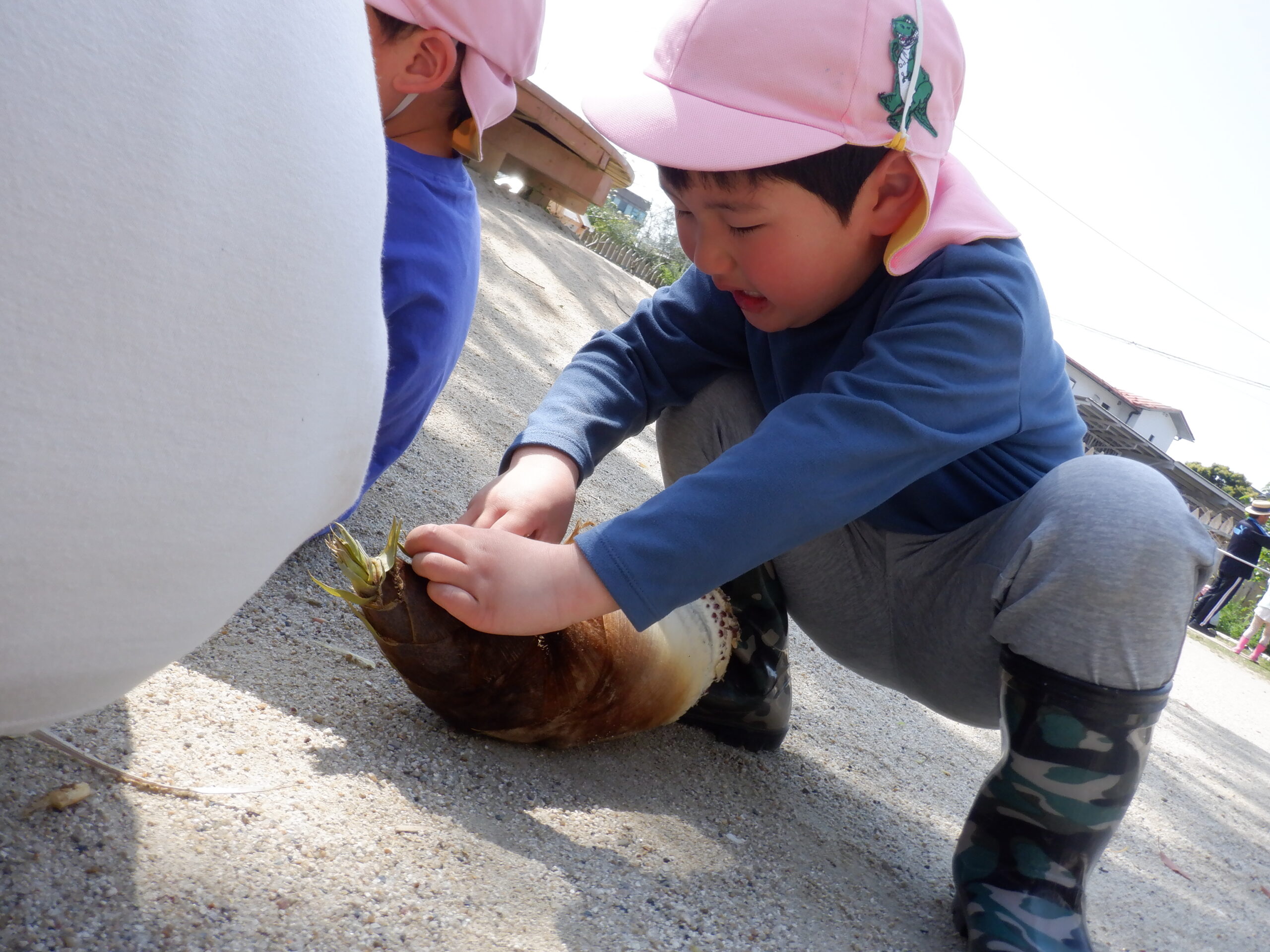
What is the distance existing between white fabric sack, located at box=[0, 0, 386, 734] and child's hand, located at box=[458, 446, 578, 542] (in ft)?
2.20

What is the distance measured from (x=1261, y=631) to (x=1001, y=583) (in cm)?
1057

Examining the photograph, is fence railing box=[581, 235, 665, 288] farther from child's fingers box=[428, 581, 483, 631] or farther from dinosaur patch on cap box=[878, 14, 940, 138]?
child's fingers box=[428, 581, 483, 631]

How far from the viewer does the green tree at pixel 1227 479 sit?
31.9 meters

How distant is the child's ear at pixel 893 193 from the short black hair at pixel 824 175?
0.06 ft

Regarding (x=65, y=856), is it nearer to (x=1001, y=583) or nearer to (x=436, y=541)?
(x=436, y=541)

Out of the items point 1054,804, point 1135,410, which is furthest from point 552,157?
point 1135,410

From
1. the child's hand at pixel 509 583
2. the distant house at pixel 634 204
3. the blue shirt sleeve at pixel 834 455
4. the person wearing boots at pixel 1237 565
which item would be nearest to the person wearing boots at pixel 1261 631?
the person wearing boots at pixel 1237 565

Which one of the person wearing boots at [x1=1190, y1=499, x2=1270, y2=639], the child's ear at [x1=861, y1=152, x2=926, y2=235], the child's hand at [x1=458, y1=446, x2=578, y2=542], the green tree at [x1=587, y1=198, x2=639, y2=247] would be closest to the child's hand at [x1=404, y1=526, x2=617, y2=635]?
the child's hand at [x1=458, y1=446, x2=578, y2=542]

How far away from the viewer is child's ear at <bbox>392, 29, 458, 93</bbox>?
1.74m

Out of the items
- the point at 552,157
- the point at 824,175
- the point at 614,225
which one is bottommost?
the point at 614,225

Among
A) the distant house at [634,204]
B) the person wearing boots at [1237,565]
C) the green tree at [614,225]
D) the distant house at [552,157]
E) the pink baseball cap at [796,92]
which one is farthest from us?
the distant house at [634,204]

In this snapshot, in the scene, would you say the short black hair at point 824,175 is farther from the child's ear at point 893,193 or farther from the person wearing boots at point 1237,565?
the person wearing boots at point 1237,565

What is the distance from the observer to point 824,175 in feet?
4.64

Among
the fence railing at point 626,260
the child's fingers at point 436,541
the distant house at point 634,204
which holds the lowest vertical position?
the distant house at point 634,204
